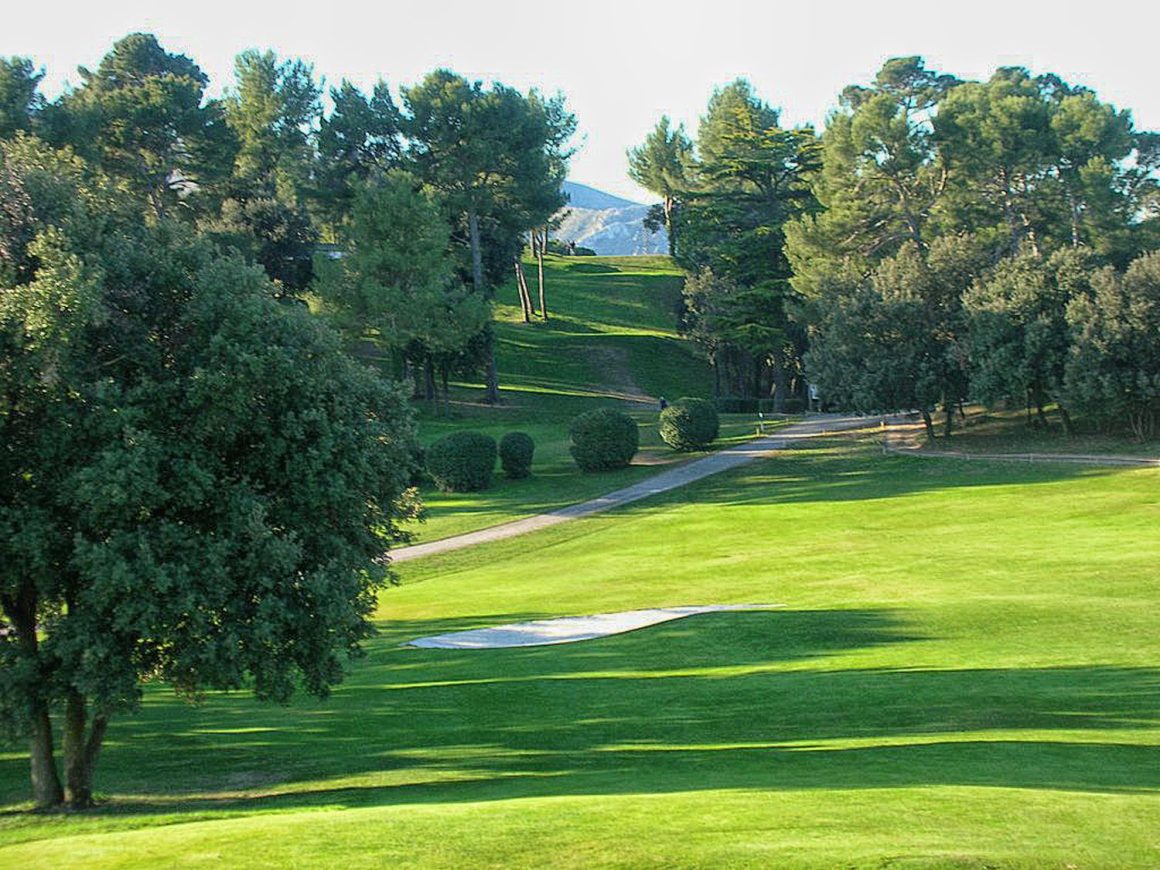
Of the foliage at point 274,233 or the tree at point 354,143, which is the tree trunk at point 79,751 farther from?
the tree at point 354,143

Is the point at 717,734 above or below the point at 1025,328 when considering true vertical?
below

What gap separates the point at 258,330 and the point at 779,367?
209ft

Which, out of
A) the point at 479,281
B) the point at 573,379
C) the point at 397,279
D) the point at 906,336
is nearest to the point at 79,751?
the point at 906,336

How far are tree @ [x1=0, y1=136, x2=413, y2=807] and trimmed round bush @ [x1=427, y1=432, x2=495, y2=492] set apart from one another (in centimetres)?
3373

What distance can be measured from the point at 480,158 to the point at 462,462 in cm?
2769

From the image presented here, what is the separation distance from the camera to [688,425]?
52.9 metres

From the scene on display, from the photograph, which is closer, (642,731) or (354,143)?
(642,731)

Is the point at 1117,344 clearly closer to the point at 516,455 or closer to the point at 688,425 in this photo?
the point at 688,425

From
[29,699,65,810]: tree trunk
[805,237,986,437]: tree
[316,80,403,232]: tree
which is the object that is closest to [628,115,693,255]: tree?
[316,80,403,232]: tree

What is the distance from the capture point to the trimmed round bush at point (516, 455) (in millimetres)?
49688

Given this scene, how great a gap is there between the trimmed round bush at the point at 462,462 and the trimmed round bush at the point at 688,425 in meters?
8.80

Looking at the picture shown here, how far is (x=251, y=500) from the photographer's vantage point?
12.9 m

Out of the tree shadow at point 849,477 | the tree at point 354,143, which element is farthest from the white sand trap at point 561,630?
the tree at point 354,143

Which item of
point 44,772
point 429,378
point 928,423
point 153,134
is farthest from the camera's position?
point 429,378
